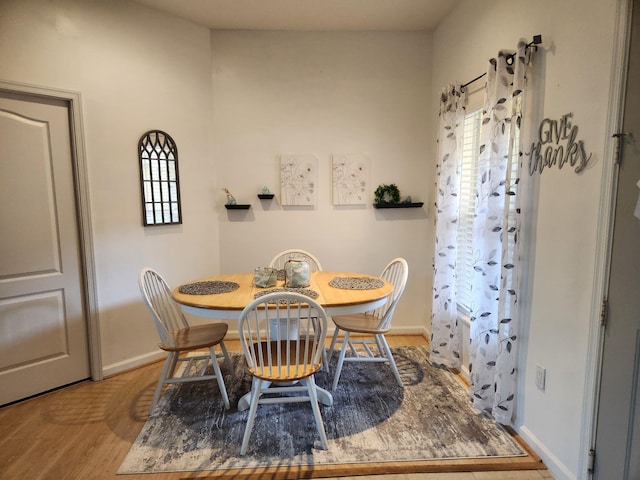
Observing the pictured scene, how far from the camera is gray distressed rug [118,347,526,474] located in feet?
6.24

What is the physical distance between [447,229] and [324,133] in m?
1.43

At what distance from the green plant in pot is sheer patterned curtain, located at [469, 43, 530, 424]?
119 cm

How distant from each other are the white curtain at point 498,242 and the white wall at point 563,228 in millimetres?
72

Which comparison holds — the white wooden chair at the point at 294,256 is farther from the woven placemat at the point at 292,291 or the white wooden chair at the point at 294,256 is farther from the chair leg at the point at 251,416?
the chair leg at the point at 251,416

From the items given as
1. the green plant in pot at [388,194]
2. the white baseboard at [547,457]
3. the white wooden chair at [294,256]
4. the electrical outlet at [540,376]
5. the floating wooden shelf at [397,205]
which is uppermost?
the green plant in pot at [388,194]

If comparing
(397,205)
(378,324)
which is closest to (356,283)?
(378,324)

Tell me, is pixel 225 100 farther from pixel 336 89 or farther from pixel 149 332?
pixel 149 332

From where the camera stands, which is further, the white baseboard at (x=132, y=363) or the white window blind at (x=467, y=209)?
the white baseboard at (x=132, y=363)

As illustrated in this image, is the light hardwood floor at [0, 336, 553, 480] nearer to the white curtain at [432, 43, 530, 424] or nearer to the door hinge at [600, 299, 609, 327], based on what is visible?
the white curtain at [432, 43, 530, 424]

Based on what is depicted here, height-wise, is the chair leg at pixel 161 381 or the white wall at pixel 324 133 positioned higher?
the white wall at pixel 324 133

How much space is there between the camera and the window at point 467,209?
2664 millimetres

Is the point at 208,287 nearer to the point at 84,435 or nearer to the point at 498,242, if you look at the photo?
the point at 84,435

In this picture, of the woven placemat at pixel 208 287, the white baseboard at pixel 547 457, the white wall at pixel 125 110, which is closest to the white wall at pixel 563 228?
the white baseboard at pixel 547 457

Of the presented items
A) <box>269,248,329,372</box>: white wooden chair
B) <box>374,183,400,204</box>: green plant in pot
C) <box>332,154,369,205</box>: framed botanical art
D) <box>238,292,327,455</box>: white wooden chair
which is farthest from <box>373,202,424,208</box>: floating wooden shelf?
<box>238,292,327,455</box>: white wooden chair
